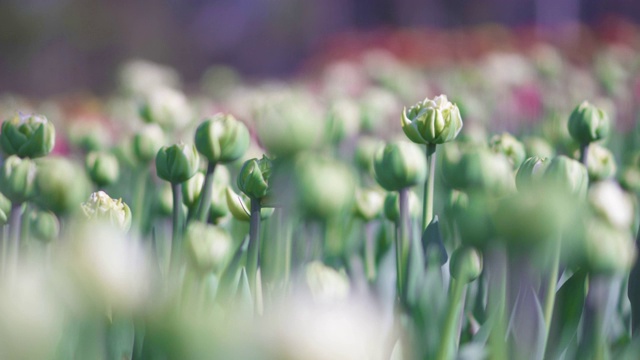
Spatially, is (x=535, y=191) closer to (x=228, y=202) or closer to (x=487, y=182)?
(x=487, y=182)

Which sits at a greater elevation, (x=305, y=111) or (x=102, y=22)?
(x=102, y=22)

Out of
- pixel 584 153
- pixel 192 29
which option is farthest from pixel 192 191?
pixel 192 29

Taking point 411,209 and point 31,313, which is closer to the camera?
point 31,313

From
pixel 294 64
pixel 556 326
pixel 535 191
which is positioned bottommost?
pixel 556 326

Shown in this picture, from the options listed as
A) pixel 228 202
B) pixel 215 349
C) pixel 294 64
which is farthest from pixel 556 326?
pixel 294 64

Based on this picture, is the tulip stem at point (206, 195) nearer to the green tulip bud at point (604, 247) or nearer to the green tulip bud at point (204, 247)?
the green tulip bud at point (204, 247)

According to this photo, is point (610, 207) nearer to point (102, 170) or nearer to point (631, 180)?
point (631, 180)
